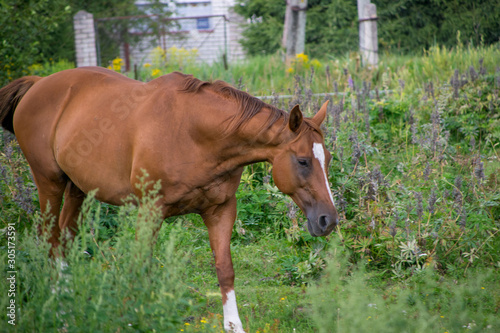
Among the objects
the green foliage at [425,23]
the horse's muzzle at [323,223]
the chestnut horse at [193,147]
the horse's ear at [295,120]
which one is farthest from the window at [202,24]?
the horse's muzzle at [323,223]

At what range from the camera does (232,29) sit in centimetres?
2136

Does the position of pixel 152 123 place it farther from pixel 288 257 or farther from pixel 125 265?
pixel 288 257

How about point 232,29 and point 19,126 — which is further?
point 232,29

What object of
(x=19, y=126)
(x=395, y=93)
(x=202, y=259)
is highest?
(x=19, y=126)

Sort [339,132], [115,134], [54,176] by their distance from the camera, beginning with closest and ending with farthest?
[115,134]
[54,176]
[339,132]

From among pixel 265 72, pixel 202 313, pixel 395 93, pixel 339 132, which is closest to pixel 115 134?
pixel 202 313

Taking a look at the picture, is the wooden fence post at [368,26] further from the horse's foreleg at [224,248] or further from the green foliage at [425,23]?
the horse's foreleg at [224,248]

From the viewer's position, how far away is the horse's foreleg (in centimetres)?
352

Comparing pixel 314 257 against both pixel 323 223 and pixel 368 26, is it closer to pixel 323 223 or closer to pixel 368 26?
pixel 323 223

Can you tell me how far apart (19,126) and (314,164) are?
2.59 metres

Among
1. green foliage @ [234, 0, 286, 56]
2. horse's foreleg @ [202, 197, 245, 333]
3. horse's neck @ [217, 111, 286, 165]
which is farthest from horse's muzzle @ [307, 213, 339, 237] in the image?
green foliage @ [234, 0, 286, 56]

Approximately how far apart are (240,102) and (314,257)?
1.77 meters

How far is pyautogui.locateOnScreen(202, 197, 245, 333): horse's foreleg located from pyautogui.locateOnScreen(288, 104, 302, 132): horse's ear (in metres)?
0.80

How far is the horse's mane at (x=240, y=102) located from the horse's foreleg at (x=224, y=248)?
0.66 m
